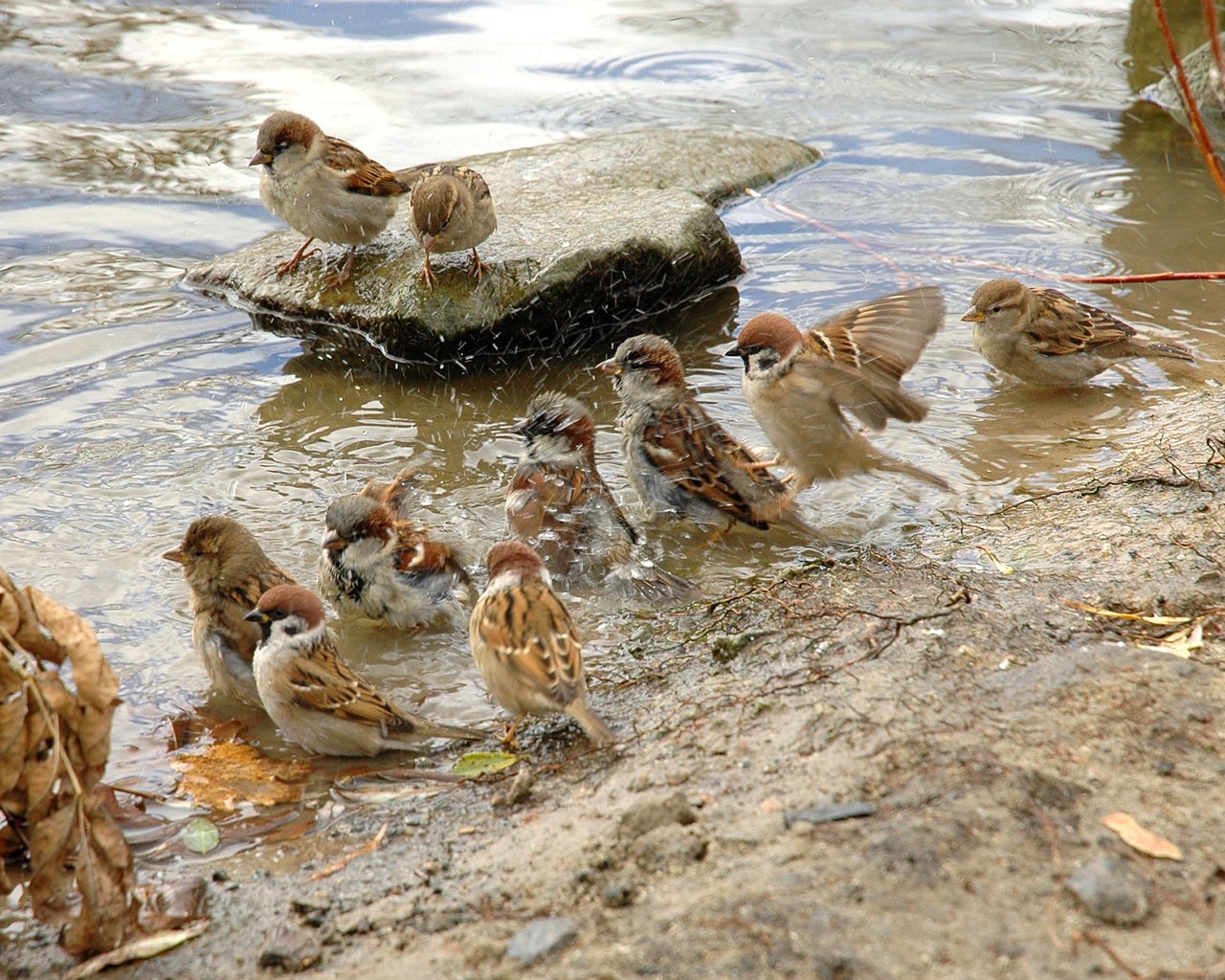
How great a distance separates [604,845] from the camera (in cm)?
333

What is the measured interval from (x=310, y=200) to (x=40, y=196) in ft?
11.8

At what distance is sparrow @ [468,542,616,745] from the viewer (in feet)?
14.0

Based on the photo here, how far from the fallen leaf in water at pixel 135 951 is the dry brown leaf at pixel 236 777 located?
76cm

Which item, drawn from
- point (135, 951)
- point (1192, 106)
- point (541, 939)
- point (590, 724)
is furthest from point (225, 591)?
point (1192, 106)

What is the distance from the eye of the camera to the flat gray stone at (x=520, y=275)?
26.2 feet

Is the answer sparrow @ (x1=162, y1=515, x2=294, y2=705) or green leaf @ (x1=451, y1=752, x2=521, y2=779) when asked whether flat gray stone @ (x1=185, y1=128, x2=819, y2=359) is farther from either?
green leaf @ (x1=451, y1=752, x2=521, y2=779)

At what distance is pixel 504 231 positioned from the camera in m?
Result: 8.61

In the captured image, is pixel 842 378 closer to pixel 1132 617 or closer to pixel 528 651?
pixel 1132 617

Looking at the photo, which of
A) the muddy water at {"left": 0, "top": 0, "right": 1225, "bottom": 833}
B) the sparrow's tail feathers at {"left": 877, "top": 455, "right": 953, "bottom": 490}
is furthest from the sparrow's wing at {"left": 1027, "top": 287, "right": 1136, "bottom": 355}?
the sparrow's tail feathers at {"left": 877, "top": 455, "right": 953, "bottom": 490}

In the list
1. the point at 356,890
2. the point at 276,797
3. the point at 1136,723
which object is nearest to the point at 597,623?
the point at 276,797

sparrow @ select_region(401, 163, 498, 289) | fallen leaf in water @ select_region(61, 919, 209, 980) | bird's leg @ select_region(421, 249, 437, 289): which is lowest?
fallen leaf in water @ select_region(61, 919, 209, 980)

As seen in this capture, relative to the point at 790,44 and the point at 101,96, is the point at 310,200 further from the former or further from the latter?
the point at 790,44

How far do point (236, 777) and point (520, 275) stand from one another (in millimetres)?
4381

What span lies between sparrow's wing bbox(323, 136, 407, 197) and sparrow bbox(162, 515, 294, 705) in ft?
11.2
